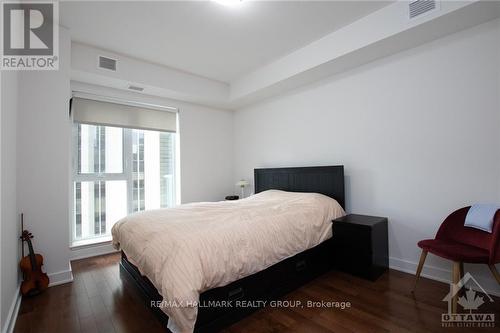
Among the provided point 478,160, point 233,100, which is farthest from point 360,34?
point 233,100

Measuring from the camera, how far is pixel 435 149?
2412 mm

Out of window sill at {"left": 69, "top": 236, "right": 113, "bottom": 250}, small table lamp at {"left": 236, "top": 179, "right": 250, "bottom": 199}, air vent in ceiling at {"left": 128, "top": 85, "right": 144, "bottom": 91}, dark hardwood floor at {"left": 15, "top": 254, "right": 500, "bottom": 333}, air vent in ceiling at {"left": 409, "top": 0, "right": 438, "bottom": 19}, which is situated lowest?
dark hardwood floor at {"left": 15, "top": 254, "right": 500, "bottom": 333}

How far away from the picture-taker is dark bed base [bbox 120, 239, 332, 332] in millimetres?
1679

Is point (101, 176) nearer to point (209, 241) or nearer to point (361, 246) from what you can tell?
point (209, 241)

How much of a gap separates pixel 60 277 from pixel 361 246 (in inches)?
129

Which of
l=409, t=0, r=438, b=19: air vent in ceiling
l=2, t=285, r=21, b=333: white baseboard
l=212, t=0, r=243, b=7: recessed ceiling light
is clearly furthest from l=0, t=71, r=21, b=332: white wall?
l=409, t=0, r=438, b=19: air vent in ceiling

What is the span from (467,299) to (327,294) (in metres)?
1.22

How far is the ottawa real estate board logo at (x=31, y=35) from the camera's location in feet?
6.98

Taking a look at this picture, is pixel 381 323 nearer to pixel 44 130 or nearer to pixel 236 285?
pixel 236 285

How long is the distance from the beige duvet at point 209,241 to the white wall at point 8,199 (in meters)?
0.79

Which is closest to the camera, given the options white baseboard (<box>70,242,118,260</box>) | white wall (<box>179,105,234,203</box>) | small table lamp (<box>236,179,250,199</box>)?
white baseboard (<box>70,242,118,260</box>)

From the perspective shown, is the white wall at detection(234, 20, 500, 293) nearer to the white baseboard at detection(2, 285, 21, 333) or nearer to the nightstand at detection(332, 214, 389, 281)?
the nightstand at detection(332, 214, 389, 281)

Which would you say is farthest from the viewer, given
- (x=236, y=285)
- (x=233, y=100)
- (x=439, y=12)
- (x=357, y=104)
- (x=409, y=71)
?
(x=233, y=100)

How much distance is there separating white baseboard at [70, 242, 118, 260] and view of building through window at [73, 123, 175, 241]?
0.80 ft
